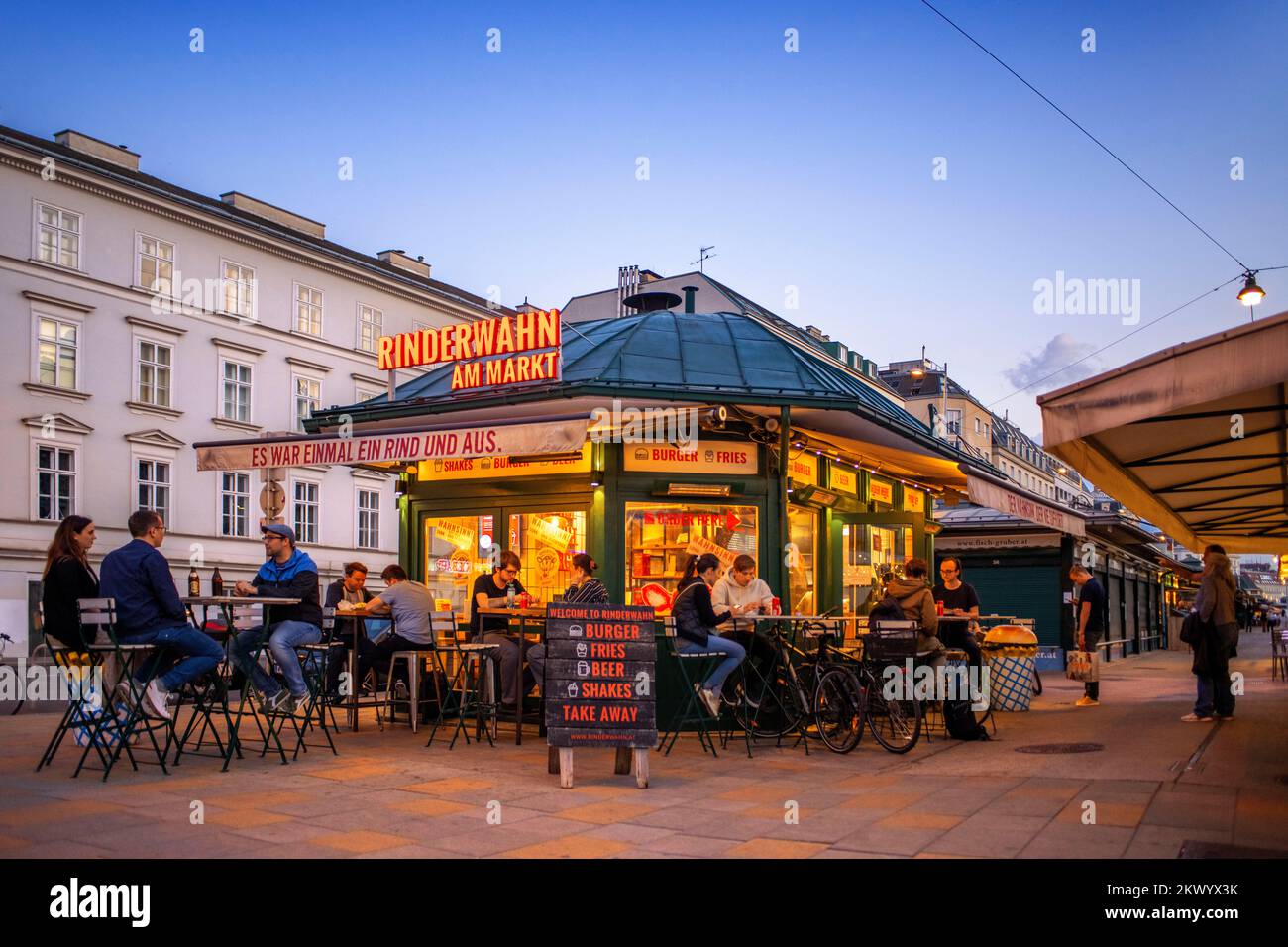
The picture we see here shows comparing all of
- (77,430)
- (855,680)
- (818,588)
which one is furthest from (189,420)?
(855,680)

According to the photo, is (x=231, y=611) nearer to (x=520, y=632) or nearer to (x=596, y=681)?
(x=520, y=632)

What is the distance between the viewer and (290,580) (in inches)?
352

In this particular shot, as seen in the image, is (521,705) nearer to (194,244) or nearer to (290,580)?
(290,580)

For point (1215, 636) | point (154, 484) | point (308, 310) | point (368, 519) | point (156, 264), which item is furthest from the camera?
point (368, 519)

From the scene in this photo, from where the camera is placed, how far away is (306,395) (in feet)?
128

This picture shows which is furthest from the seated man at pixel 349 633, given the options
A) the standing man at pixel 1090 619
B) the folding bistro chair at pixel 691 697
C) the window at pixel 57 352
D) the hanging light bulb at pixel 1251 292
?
the window at pixel 57 352

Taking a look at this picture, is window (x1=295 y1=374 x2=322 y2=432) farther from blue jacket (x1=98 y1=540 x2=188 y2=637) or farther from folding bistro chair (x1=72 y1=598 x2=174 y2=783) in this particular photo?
blue jacket (x1=98 y1=540 x2=188 y2=637)

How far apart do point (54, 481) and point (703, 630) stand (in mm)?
26972

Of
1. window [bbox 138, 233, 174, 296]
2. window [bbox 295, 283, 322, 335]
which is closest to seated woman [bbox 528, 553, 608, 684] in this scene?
window [bbox 138, 233, 174, 296]

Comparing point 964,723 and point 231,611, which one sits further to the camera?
point 964,723

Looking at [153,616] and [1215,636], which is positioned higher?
[153,616]

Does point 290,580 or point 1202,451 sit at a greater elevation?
point 1202,451

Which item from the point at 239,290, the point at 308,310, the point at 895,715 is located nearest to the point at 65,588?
the point at 895,715
